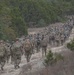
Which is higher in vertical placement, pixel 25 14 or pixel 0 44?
pixel 0 44

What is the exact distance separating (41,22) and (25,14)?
15.1 feet

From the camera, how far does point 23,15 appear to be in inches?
3381

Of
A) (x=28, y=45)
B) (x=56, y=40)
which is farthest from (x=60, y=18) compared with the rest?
(x=28, y=45)

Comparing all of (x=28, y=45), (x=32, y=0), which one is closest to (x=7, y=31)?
(x=28, y=45)

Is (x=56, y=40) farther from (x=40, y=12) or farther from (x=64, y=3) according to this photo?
(x=64, y=3)

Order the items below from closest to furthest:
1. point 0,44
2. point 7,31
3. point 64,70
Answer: point 64,70 → point 0,44 → point 7,31

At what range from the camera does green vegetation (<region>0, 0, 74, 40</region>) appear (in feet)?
194

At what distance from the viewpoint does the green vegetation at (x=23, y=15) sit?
59.2 meters

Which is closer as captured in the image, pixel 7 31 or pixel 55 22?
pixel 7 31

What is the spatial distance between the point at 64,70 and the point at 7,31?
1594 inches

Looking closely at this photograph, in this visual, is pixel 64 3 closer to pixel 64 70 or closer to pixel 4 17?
pixel 4 17

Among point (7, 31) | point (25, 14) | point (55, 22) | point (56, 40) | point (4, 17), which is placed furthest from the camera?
point (55, 22)

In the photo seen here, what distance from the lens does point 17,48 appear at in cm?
2130

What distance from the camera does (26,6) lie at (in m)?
86.8
